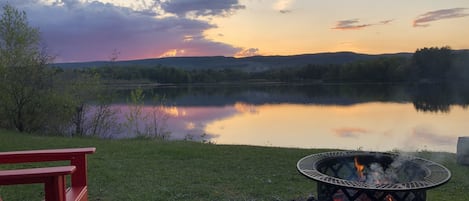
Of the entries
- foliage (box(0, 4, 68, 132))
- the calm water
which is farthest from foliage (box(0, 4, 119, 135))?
the calm water

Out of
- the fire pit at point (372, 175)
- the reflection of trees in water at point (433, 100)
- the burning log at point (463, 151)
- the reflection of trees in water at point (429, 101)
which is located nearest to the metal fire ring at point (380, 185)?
the fire pit at point (372, 175)

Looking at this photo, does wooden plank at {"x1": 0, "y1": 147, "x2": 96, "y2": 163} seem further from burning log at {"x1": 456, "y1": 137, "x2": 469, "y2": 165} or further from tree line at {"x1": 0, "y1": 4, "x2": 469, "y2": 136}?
tree line at {"x1": 0, "y1": 4, "x2": 469, "y2": 136}

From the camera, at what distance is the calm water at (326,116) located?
12.5 meters

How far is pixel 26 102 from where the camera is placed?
1497cm

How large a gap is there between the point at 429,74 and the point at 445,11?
230 cm

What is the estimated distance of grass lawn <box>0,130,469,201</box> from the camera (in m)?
4.72

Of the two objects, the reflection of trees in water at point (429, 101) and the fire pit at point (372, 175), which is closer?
the fire pit at point (372, 175)

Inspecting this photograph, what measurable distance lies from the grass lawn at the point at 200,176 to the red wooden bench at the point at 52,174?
62.9 inches

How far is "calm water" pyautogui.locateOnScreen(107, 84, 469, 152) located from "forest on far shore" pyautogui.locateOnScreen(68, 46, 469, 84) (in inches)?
29.8

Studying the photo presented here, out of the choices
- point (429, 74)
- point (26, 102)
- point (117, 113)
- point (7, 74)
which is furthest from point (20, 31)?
point (429, 74)

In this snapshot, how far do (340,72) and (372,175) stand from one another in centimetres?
2490

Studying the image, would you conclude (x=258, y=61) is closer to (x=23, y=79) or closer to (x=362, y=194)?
(x=23, y=79)

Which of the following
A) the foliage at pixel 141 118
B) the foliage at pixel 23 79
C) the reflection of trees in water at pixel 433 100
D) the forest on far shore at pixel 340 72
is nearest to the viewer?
the forest on far shore at pixel 340 72

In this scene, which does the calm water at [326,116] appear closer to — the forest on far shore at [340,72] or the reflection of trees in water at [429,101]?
the reflection of trees in water at [429,101]
